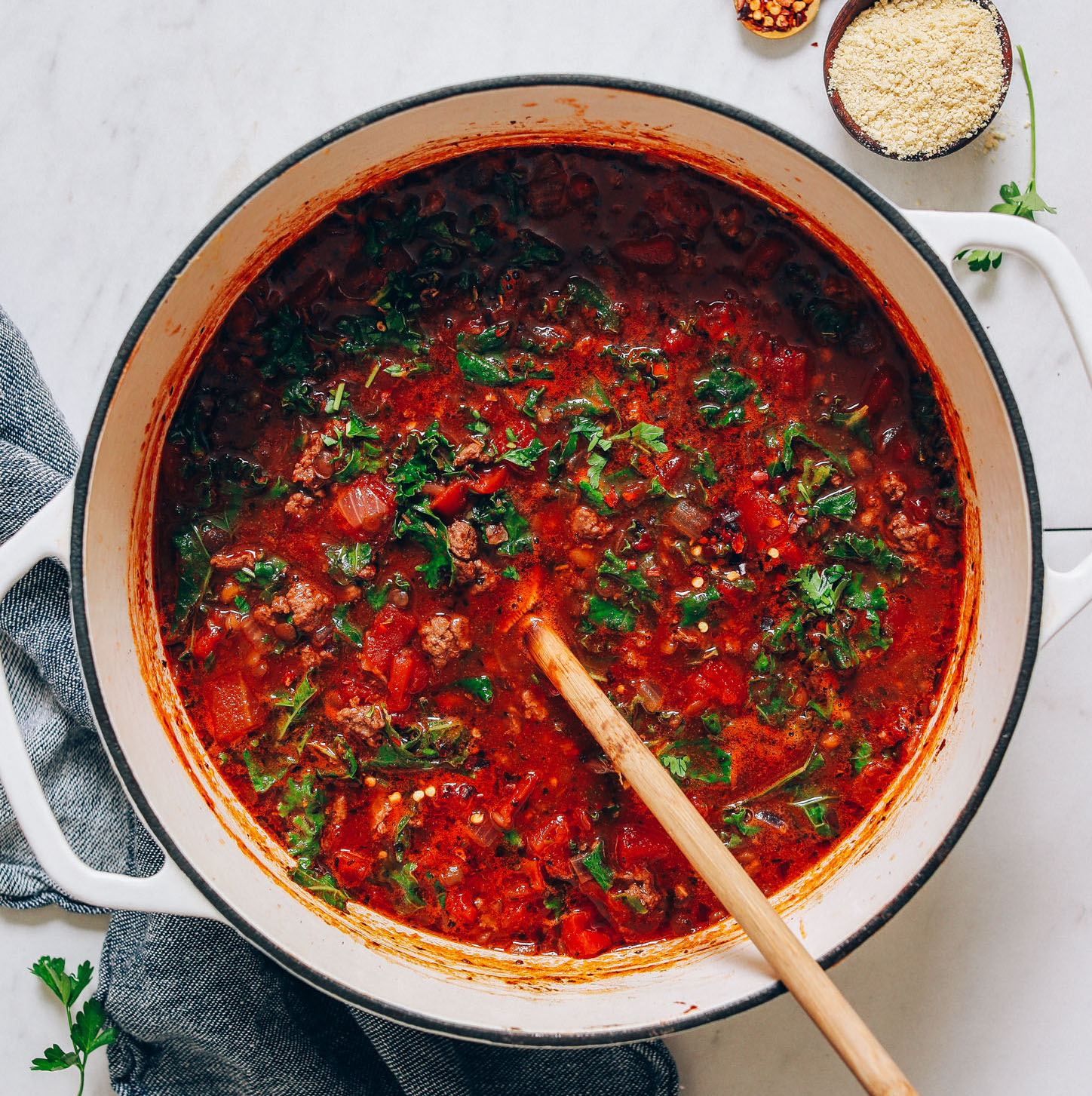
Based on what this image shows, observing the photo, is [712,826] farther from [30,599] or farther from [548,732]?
[30,599]

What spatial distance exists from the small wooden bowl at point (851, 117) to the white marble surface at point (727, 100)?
0.33 ft

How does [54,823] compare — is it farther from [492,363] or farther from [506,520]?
[492,363]

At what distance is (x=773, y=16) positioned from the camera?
3539 millimetres

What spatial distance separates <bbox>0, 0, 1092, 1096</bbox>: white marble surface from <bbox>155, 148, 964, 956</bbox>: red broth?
48 cm

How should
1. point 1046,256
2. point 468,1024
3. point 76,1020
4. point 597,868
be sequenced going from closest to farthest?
point 1046,256, point 468,1024, point 597,868, point 76,1020

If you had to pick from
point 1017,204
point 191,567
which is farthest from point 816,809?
point 191,567

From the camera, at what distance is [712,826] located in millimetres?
3514

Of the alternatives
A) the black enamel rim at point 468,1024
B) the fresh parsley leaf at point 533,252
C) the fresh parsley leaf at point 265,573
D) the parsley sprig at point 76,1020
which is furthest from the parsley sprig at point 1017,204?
the parsley sprig at point 76,1020

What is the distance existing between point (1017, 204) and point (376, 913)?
11.5 feet

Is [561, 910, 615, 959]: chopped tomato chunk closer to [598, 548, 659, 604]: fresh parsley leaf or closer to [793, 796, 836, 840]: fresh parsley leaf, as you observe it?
[793, 796, 836, 840]: fresh parsley leaf

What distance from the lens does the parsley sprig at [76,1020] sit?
3.46 metres

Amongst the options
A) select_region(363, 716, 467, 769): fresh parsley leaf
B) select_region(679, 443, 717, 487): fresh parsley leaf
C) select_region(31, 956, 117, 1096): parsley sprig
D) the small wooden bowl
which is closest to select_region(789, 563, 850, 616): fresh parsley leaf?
select_region(679, 443, 717, 487): fresh parsley leaf

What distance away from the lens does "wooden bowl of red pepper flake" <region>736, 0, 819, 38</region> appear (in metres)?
3.54

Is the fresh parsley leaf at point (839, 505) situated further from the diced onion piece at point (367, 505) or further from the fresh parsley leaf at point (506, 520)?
the diced onion piece at point (367, 505)
